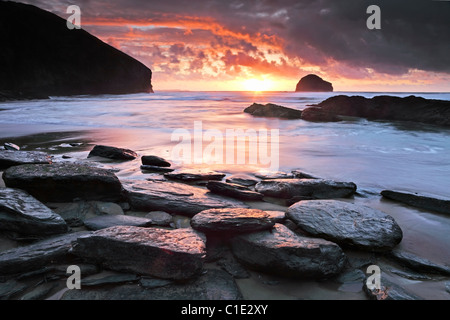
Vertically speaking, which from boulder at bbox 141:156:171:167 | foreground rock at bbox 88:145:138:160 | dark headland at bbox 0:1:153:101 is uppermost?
dark headland at bbox 0:1:153:101

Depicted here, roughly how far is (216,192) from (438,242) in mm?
2240

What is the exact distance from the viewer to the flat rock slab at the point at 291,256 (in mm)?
1943

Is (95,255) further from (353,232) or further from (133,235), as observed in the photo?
(353,232)

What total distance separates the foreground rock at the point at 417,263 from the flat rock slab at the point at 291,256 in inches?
19.6

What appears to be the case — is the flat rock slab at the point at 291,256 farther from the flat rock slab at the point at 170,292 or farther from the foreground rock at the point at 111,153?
the foreground rock at the point at 111,153

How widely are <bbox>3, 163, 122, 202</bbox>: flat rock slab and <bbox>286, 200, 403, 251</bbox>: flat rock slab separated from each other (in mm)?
1935

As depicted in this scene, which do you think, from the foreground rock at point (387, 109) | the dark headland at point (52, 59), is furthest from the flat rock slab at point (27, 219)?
the dark headland at point (52, 59)

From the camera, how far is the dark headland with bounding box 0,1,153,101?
1981 inches

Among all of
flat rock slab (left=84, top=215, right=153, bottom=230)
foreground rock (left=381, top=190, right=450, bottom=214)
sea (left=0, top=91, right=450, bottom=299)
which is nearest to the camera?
flat rock slab (left=84, top=215, right=153, bottom=230)

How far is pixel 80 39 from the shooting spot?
202ft

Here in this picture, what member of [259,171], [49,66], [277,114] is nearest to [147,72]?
[49,66]

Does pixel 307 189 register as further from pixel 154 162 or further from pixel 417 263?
pixel 154 162

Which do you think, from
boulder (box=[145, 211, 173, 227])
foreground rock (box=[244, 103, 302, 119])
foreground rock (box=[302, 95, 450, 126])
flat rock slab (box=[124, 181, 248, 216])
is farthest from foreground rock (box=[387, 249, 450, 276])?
foreground rock (box=[244, 103, 302, 119])

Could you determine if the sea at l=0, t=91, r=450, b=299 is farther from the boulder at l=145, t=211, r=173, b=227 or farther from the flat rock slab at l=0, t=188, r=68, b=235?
the flat rock slab at l=0, t=188, r=68, b=235
